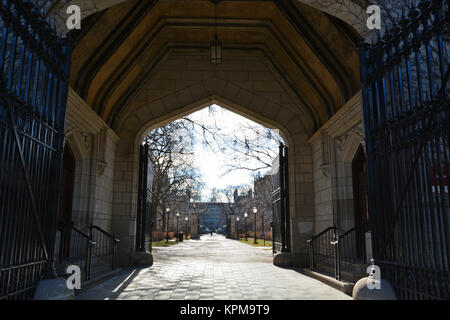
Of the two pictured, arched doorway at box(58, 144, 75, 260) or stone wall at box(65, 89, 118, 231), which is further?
arched doorway at box(58, 144, 75, 260)

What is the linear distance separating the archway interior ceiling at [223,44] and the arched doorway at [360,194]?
127cm

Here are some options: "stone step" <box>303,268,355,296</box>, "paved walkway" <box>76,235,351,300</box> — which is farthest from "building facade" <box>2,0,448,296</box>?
"paved walkway" <box>76,235,351,300</box>

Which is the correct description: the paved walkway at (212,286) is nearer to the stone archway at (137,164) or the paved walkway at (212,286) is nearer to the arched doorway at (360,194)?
the stone archway at (137,164)

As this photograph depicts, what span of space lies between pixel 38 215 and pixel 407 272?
3.48 metres

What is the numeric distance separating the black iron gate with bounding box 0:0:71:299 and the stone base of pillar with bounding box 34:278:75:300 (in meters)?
0.07

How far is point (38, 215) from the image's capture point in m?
3.44

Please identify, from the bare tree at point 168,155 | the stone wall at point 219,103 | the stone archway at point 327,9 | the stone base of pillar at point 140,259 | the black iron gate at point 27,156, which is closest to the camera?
the black iron gate at point 27,156

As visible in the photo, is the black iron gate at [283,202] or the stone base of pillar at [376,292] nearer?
the stone base of pillar at [376,292]

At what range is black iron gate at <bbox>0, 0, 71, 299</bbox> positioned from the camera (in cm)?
290

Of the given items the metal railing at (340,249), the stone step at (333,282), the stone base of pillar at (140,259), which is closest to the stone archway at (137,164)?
the stone base of pillar at (140,259)

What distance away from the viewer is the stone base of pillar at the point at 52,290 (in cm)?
324

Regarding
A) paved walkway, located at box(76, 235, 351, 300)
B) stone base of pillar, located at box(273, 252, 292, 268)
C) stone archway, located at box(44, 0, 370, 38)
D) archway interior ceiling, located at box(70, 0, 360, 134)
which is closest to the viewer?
stone archway, located at box(44, 0, 370, 38)

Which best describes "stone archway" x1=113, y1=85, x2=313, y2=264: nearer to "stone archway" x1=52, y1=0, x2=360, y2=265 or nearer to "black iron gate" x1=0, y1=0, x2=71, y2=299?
"stone archway" x1=52, y1=0, x2=360, y2=265

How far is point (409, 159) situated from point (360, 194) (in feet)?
14.9
